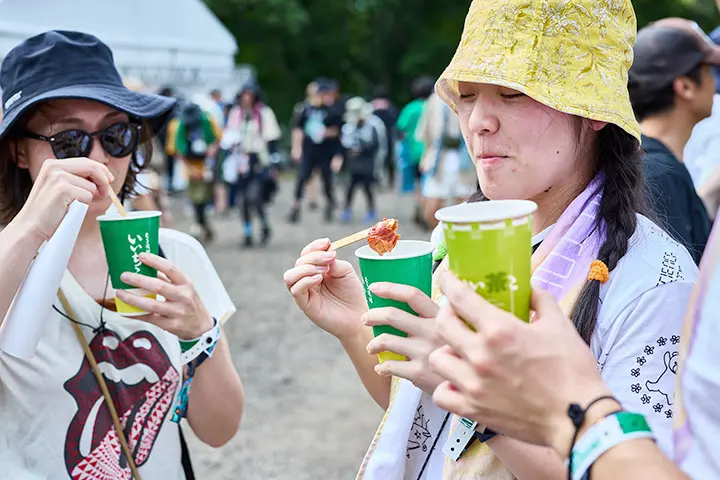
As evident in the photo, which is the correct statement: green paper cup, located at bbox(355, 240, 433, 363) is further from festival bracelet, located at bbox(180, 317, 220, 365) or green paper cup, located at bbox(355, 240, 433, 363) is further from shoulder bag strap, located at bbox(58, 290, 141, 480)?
shoulder bag strap, located at bbox(58, 290, 141, 480)

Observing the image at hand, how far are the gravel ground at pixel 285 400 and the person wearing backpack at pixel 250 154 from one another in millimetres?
1576

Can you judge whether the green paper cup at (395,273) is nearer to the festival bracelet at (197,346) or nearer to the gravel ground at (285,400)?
the festival bracelet at (197,346)

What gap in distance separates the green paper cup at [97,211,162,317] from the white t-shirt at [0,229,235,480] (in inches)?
8.1

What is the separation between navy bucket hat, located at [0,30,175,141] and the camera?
2129 millimetres

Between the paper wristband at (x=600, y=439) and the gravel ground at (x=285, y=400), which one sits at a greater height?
the paper wristband at (x=600, y=439)

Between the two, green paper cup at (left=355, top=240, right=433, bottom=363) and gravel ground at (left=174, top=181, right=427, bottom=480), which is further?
gravel ground at (left=174, top=181, right=427, bottom=480)

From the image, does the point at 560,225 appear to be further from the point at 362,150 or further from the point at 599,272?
the point at 362,150

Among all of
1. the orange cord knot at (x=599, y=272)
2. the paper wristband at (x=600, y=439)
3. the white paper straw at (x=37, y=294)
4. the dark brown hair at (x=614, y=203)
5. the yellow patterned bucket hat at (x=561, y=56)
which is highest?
the yellow patterned bucket hat at (x=561, y=56)

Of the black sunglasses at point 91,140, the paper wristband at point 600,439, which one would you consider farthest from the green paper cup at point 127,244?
the paper wristband at point 600,439

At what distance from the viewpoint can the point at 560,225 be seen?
65.5 inches

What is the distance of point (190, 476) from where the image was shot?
2.31 meters

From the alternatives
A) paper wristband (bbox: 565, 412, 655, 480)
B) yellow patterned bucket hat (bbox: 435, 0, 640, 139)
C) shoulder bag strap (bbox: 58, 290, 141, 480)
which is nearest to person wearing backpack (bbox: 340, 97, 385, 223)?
shoulder bag strap (bbox: 58, 290, 141, 480)

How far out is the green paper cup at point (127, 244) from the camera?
1.95 m

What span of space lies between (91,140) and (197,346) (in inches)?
26.6
